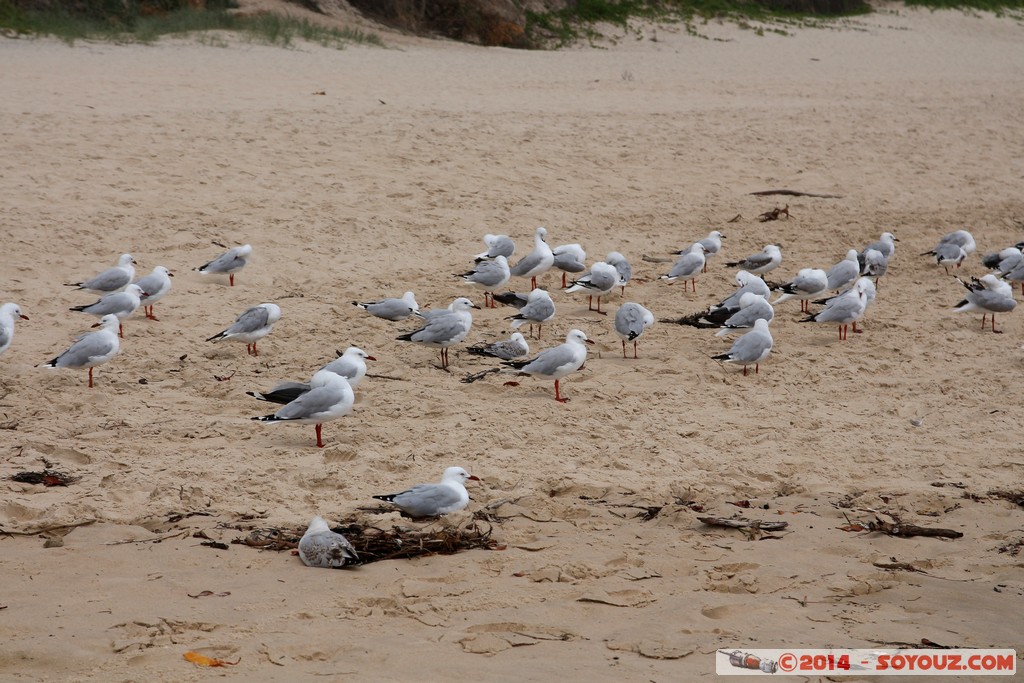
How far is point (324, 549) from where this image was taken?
5.89 metres

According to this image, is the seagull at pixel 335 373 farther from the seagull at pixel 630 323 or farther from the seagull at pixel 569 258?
the seagull at pixel 569 258

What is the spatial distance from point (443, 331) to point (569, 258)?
275 cm

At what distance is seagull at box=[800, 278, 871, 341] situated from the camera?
424 inches

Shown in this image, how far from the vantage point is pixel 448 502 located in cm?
661

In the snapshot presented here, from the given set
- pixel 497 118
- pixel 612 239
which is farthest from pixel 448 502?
pixel 497 118

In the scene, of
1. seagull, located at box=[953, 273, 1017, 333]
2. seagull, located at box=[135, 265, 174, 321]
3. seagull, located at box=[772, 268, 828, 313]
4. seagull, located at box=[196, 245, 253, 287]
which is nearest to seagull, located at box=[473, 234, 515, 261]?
seagull, located at box=[196, 245, 253, 287]

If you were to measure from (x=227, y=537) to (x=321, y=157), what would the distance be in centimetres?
910

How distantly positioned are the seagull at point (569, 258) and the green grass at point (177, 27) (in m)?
10.9

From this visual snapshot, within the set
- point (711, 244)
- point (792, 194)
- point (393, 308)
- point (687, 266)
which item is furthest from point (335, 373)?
point (792, 194)

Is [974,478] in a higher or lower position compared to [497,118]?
lower

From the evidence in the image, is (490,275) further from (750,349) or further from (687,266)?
(750,349)

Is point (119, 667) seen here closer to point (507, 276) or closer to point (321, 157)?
point (507, 276)

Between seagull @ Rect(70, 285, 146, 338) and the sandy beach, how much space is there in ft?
0.72

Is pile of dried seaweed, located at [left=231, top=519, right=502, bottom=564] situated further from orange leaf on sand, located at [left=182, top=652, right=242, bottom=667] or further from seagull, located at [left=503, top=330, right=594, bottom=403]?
seagull, located at [left=503, top=330, right=594, bottom=403]
